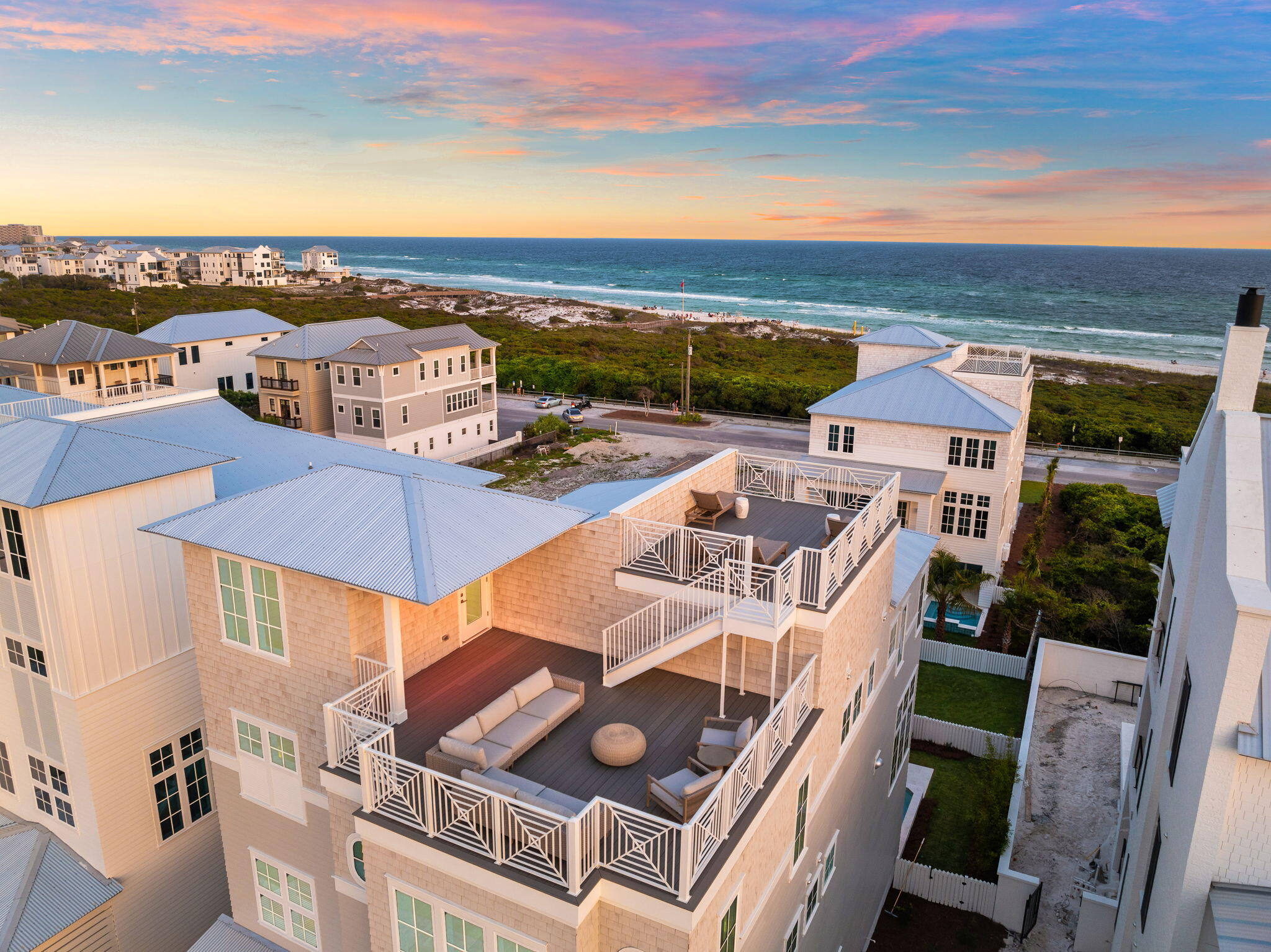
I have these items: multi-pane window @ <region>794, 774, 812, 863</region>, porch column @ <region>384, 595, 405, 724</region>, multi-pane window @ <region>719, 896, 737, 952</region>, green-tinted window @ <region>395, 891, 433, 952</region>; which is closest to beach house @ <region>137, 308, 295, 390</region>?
porch column @ <region>384, 595, 405, 724</region>

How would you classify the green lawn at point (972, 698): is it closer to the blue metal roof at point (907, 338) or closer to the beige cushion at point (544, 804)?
the blue metal roof at point (907, 338)

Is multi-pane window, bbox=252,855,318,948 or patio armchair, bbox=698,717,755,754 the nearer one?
patio armchair, bbox=698,717,755,754

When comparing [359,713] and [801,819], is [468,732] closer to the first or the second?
[359,713]

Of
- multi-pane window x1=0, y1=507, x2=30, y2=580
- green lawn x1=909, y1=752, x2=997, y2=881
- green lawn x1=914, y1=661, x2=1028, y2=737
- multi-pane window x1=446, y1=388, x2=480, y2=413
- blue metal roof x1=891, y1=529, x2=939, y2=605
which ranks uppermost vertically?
multi-pane window x1=0, y1=507, x2=30, y2=580

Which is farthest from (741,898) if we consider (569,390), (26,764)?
(569,390)

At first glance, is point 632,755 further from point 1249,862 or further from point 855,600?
point 1249,862

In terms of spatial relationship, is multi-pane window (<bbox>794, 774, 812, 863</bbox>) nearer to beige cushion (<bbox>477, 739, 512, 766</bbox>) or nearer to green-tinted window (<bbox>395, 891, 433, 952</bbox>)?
beige cushion (<bbox>477, 739, 512, 766</bbox>)
